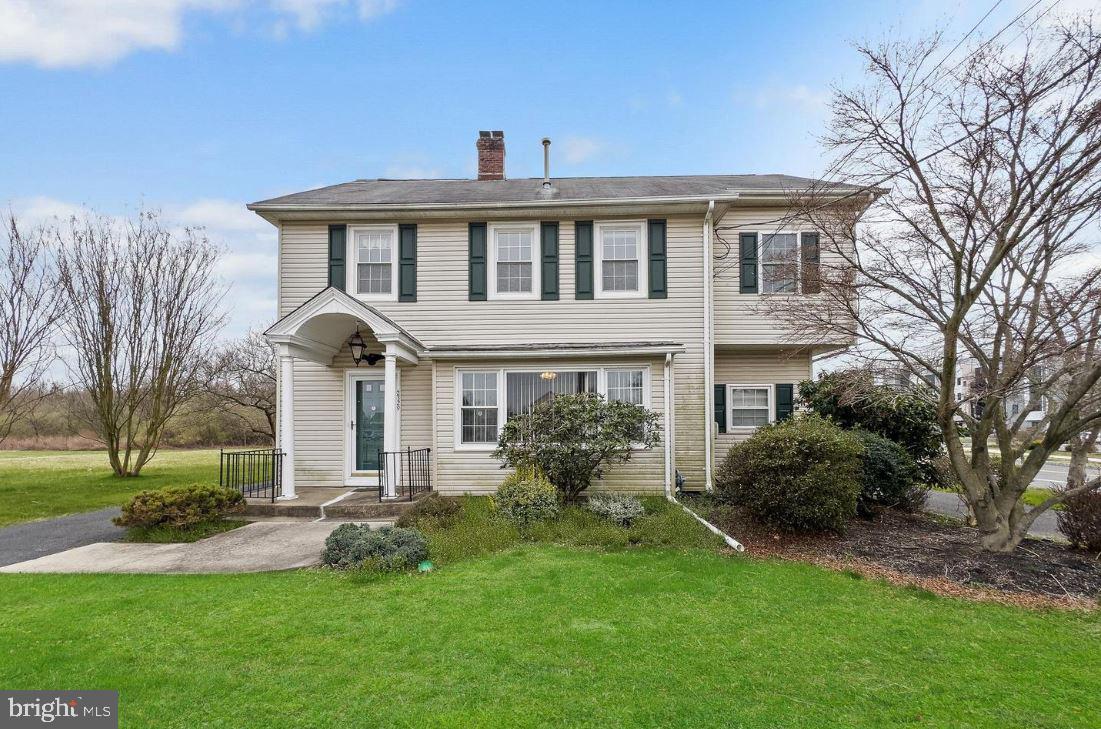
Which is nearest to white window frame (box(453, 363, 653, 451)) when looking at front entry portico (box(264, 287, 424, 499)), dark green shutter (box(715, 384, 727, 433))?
front entry portico (box(264, 287, 424, 499))

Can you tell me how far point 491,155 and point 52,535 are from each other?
11672 mm

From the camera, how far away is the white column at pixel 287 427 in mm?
8406

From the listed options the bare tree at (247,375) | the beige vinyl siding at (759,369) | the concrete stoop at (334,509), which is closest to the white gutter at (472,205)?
the beige vinyl siding at (759,369)

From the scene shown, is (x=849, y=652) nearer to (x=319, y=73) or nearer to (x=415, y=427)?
(x=415, y=427)

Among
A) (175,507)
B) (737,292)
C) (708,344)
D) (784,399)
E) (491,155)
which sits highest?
(491,155)

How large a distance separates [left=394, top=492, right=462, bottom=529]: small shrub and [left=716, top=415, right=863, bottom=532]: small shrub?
13.7 ft

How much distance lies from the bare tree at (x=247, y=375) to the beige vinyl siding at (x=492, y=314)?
1141 cm

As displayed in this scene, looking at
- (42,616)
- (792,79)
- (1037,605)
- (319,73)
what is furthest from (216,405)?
(1037,605)

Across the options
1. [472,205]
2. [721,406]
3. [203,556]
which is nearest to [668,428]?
[721,406]

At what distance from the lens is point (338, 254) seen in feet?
33.5

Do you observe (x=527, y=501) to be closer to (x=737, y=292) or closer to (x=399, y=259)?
(x=399, y=259)

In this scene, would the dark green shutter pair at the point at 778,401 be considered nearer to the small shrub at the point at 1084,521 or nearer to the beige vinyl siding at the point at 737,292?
the beige vinyl siding at the point at 737,292

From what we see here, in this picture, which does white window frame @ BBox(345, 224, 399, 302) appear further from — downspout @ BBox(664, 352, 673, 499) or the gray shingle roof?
downspout @ BBox(664, 352, 673, 499)

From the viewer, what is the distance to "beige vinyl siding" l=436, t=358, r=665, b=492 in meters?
9.35
